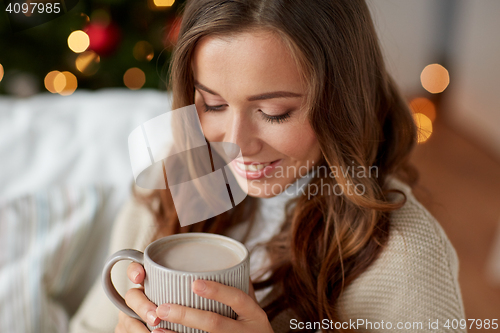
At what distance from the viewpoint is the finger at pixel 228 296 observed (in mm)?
397

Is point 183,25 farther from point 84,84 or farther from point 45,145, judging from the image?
point 84,84

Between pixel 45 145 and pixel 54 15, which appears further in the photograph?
pixel 45 145

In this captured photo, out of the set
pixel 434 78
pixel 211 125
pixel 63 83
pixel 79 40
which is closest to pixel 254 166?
pixel 211 125

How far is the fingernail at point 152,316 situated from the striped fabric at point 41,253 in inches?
18.5

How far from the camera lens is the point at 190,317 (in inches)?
15.9

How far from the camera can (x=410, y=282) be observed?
2.01ft

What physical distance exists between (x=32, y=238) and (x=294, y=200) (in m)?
0.53

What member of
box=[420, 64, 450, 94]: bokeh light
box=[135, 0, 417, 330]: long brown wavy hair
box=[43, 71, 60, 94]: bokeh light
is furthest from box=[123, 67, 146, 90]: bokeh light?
box=[420, 64, 450, 94]: bokeh light

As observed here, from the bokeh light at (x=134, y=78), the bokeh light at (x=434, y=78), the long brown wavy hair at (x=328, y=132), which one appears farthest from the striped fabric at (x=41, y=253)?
the bokeh light at (x=434, y=78)

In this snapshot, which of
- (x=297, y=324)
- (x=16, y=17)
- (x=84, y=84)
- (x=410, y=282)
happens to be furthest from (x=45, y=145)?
(x=410, y=282)

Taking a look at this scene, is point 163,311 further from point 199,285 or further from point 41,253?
point 41,253

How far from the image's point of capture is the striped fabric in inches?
30.1

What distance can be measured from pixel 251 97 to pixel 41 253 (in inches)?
22.3

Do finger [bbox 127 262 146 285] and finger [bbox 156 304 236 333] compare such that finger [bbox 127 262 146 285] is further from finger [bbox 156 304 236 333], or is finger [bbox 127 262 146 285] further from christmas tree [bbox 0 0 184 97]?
christmas tree [bbox 0 0 184 97]
